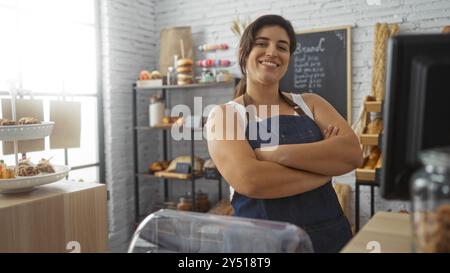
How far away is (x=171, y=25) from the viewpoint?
4082 mm

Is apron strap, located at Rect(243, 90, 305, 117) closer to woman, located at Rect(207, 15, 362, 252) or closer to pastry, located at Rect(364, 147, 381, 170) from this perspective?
woman, located at Rect(207, 15, 362, 252)

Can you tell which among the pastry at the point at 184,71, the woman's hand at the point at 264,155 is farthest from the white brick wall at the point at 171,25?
the woman's hand at the point at 264,155

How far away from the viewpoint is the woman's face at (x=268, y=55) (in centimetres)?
154

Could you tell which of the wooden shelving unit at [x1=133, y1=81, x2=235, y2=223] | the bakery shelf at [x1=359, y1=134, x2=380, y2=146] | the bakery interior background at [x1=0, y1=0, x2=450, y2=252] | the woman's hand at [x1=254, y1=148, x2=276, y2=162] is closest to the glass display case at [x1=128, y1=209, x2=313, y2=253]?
the woman's hand at [x1=254, y1=148, x2=276, y2=162]

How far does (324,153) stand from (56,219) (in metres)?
1.04

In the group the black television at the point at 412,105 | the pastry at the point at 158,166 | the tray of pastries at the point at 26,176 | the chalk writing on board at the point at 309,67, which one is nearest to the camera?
the black television at the point at 412,105

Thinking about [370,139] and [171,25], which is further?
[171,25]

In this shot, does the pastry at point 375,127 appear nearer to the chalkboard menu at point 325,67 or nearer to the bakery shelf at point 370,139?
the bakery shelf at point 370,139

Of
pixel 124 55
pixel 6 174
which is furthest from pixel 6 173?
pixel 124 55

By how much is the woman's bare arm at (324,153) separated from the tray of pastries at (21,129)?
2.79 ft

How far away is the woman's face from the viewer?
5.05ft

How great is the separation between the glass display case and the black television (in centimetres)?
22

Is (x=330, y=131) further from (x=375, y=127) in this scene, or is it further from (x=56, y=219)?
(x=375, y=127)
